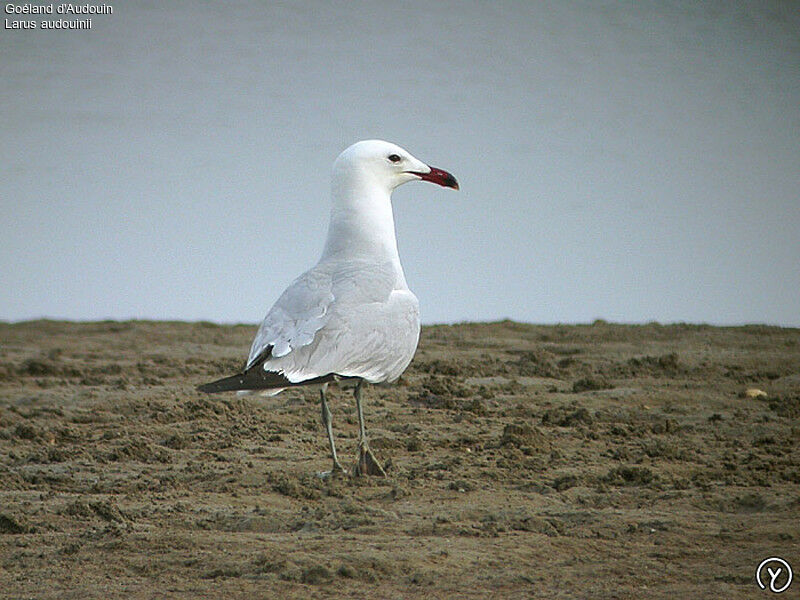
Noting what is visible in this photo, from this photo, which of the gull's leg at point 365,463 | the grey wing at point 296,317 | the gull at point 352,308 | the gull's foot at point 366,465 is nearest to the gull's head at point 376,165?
the gull at point 352,308

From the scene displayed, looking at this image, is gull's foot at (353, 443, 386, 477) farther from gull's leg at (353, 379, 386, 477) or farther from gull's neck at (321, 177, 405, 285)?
gull's neck at (321, 177, 405, 285)

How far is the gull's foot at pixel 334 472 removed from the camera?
233 inches

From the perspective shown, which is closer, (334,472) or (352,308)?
(352,308)

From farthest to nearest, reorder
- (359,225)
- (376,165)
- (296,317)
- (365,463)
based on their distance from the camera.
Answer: (376,165), (359,225), (365,463), (296,317)

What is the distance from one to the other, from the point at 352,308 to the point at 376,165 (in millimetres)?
1083

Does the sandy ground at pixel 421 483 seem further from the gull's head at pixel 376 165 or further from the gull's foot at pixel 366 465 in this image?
the gull's head at pixel 376 165

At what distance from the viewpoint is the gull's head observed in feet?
21.1

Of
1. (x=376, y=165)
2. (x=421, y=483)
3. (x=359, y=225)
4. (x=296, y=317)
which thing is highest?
(x=376, y=165)

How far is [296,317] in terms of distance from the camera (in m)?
5.71

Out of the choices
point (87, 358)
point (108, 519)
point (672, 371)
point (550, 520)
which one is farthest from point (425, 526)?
point (87, 358)

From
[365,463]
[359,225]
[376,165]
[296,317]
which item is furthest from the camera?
[376,165]

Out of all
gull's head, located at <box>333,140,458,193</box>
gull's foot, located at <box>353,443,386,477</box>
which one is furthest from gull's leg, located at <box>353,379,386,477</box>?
gull's head, located at <box>333,140,458,193</box>

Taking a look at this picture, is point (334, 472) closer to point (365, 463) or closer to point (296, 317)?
point (365, 463)

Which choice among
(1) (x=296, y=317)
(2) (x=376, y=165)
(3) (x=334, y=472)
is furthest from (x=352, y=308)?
(2) (x=376, y=165)
